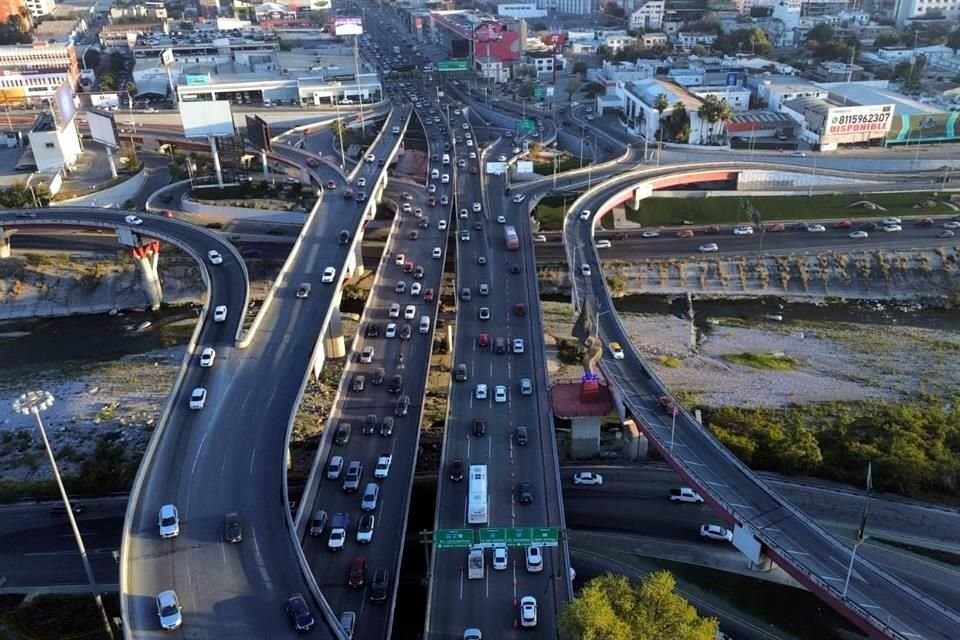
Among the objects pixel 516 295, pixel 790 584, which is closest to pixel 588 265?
pixel 516 295

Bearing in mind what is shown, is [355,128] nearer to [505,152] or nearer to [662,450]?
[505,152]

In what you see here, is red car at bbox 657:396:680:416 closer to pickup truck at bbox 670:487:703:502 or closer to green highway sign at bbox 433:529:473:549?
pickup truck at bbox 670:487:703:502

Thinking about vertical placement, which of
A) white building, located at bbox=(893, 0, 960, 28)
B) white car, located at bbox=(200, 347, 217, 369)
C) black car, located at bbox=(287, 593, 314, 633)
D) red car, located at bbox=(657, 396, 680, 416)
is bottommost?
red car, located at bbox=(657, 396, 680, 416)

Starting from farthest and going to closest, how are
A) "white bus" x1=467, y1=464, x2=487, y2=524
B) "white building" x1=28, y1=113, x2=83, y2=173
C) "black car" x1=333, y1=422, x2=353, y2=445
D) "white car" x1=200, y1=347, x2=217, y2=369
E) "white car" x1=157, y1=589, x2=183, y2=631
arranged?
"white building" x1=28, y1=113, x2=83, y2=173
"white car" x1=200, y1=347, x2=217, y2=369
"black car" x1=333, y1=422, x2=353, y2=445
"white bus" x1=467, y1=464, x2=487, y2=524
"white car" x1=157, y1=589, x2=183, y2=631

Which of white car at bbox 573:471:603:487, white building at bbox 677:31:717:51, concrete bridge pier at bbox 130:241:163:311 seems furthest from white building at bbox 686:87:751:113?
white car at bbox 573:471:603:487

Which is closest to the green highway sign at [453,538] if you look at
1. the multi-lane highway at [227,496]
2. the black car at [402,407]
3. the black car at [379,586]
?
the black car at [379,586]

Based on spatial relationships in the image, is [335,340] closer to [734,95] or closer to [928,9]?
[734,95]
